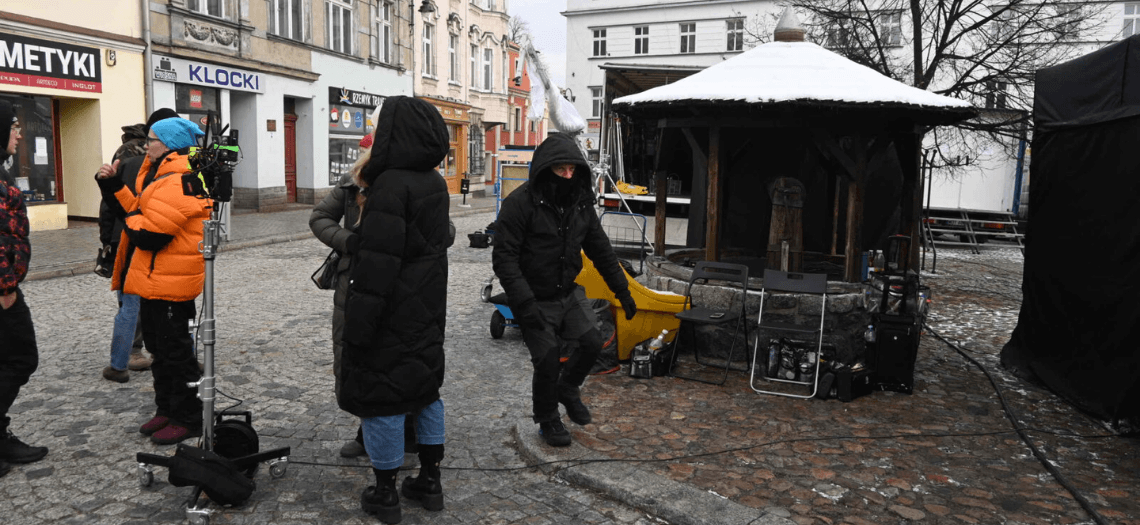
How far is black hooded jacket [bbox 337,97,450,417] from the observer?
368 centimetres

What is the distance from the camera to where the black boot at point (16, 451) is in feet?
14.7

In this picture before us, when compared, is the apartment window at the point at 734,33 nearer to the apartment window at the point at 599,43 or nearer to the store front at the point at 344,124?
the apartment window at the point at 599,43

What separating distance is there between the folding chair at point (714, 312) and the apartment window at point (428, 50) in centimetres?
2524

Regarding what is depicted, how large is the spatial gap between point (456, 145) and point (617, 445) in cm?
3013

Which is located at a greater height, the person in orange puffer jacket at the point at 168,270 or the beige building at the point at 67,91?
the beige building at the point at 67,91

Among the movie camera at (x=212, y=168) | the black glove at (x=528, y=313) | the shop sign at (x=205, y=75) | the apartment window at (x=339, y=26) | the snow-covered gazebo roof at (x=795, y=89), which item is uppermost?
the apartment window at (x=339, y=26)

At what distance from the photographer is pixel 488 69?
37188 mm

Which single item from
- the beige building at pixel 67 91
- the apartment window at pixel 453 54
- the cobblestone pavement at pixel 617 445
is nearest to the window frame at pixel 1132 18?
the apartment window at pixel 453 54

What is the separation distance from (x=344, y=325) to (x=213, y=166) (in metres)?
1.06

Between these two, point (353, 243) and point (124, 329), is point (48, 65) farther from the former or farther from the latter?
point (353, 243)

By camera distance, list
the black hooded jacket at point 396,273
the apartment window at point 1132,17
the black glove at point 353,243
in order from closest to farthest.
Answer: the black hooded jacket at point 396,273
the black glove at point 353,243
the apartment window at point 1132,17

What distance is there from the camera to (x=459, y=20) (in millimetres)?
33250

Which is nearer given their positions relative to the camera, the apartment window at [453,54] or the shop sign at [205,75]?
the shop sign at [205,75]

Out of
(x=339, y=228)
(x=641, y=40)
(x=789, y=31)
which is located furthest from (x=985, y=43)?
(x=641, y=40)
